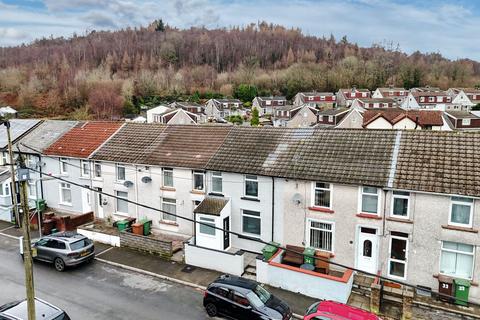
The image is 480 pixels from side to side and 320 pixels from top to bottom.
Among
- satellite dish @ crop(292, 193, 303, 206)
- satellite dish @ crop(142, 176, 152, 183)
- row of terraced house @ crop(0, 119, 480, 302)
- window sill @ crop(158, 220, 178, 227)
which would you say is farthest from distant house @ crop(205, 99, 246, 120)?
satellite dish @ crop(292, 193, 303, 206)

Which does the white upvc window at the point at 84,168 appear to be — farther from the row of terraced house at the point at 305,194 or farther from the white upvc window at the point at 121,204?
the white upvc window at the point at 121,204

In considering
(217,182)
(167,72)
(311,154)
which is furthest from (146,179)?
(167,72)

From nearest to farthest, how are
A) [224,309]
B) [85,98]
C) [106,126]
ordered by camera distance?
[224,309] → [106,126] → [85,98]

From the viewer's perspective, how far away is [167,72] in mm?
148375

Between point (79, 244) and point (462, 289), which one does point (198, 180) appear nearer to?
point (79, 244)

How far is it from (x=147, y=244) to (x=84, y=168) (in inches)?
340

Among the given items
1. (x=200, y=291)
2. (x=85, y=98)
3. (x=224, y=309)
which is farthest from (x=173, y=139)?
(x=85, y=98)

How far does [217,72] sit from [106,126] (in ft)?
469

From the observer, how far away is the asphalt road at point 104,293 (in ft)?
51.9

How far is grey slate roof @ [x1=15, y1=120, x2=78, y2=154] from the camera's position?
29586 millimetres

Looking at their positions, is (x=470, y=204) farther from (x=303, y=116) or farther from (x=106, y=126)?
(x=303, y=116)

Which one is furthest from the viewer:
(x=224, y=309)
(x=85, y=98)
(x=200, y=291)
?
(x=85, y=98)

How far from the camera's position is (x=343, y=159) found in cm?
1961

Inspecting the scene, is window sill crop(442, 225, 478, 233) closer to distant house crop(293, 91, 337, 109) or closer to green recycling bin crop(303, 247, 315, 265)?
green recycling bin crop(303, 247, 315, 265)
